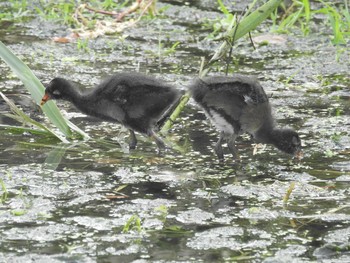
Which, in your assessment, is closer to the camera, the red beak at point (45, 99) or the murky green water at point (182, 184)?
the murky green water at point (182, 184)

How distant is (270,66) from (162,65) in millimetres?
1078

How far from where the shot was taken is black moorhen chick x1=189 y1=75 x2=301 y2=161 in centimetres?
662

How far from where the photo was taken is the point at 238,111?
684 centimetres

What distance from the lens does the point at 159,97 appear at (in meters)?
6.93

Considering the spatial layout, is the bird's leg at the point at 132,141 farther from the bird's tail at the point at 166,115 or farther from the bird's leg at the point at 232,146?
the bird's leg at the point at 232,146

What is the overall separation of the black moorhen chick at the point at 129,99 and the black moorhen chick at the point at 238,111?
13.6 inches

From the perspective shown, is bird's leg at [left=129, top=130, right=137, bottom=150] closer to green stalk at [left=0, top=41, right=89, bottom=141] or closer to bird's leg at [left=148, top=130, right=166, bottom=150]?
bird's leg at [left=148, top=130, right=166, bottom=150]

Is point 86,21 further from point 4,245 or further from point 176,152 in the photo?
point 4,245

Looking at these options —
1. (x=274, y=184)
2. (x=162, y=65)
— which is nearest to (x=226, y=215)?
(x=274, y=184)

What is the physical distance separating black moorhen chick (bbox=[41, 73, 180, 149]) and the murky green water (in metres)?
0.21

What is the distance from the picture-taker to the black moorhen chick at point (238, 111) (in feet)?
21.7

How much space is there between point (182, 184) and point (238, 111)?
108 cm

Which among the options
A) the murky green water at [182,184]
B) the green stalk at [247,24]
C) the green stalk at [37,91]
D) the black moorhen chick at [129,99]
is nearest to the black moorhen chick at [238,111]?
the murky green water at [182,184]

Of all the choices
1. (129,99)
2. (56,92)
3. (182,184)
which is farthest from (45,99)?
(182,184)
